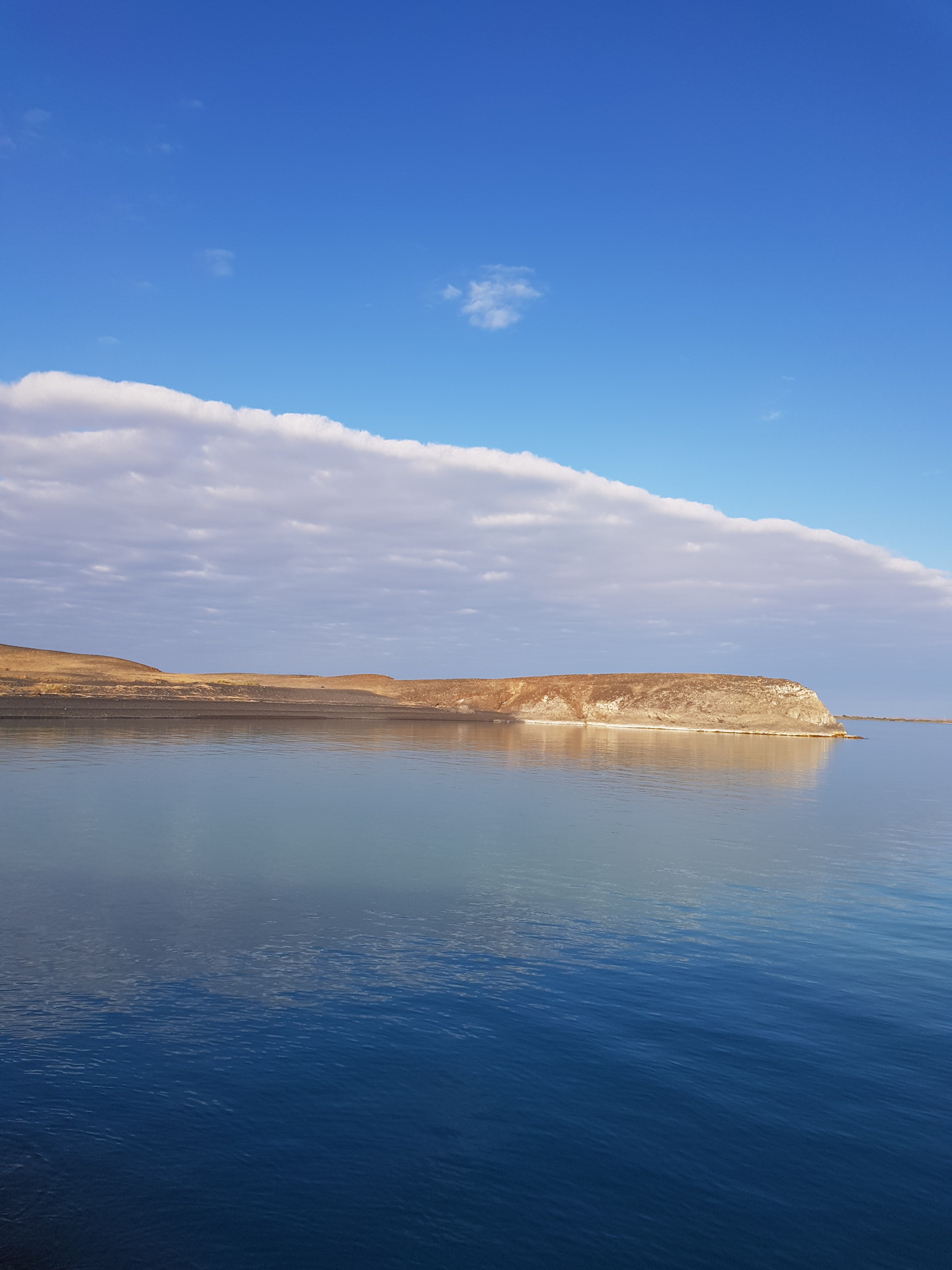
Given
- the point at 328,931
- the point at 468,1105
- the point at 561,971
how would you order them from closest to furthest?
the point at 468,1105 < the point at 561,971 < the point at 328,931

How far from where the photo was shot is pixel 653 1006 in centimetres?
1107

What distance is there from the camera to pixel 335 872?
714 inches

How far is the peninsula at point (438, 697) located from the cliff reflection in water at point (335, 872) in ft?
158

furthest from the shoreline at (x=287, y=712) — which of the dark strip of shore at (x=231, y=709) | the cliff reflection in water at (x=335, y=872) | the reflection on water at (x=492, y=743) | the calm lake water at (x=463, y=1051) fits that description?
the calm lake water at (x=463, y=1051)

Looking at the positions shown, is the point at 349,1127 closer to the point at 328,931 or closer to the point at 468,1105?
the point at 468,1105

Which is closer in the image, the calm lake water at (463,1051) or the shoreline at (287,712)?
the calm lake water at (463,1051)

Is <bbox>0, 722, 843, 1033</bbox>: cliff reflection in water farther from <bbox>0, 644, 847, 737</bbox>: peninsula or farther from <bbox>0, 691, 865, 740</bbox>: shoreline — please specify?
<bbox>0, 644, 847, 737</bbox>: peninsula

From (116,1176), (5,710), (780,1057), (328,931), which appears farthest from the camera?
(5,710)

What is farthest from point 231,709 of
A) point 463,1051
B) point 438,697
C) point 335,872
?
point 463,1051

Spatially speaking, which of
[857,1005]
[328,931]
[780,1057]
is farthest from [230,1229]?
[857,1005]

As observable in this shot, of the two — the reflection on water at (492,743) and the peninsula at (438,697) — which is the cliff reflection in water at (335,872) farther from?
the peninsula at (438,697)

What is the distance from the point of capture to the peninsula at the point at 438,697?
8562 cm

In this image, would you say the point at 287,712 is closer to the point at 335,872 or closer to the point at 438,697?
the point at 438,697

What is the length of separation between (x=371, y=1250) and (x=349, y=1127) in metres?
1.61
